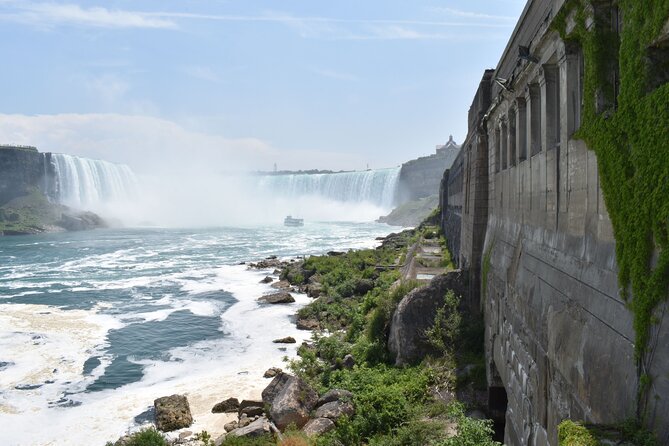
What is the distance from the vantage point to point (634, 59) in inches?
174

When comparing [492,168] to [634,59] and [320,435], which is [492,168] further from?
[634,59]

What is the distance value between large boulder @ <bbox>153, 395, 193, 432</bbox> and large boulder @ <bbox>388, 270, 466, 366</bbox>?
5835 millimetres

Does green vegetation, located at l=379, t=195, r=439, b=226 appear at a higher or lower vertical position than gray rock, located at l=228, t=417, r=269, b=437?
higher

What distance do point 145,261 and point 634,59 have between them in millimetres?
46702

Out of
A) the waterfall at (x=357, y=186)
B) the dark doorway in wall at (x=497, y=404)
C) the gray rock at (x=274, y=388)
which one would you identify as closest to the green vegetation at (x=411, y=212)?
the waterfall at (x=357, y=186)

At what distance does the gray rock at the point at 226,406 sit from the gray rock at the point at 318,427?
3.64 metres

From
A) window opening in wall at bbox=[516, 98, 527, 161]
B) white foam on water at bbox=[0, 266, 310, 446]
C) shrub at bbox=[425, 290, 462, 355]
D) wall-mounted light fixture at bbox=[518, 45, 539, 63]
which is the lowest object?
white foam on water at bbox=[0, 266, 310, 446]

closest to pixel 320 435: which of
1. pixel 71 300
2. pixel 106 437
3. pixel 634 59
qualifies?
pixel 106 437

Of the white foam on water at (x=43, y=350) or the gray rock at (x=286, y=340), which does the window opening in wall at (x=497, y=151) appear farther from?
the white foam on water at (x=43, y=350)

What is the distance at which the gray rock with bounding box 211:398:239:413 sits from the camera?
14.6 meters

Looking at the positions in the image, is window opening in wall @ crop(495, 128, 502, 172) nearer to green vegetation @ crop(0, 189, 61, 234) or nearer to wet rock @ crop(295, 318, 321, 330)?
wet rock @ crop(295, 318, 321, 330)

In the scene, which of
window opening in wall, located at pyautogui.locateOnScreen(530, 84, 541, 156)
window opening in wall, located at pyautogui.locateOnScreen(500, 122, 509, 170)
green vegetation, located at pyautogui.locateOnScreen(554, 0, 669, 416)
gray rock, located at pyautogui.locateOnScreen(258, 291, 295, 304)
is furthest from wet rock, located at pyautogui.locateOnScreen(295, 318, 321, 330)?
green vegetation, located at pyautogui.locateOnScreen(554, 0, 669, 416)

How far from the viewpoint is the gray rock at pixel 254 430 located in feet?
38.5

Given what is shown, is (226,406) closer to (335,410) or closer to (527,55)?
(335,410)
